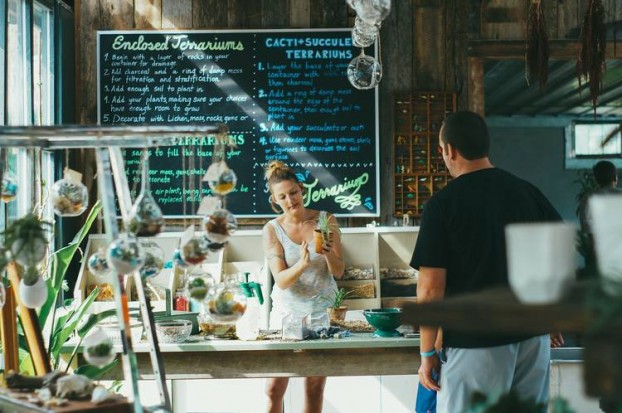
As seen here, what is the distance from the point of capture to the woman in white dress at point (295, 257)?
13.9 ft

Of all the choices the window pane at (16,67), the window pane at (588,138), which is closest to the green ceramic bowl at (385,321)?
the window pane at (16,67)

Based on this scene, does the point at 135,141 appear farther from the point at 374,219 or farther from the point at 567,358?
the point at 374,219

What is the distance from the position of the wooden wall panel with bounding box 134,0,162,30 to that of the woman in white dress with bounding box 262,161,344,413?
75.8 inches

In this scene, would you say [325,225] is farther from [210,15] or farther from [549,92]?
[549,92]

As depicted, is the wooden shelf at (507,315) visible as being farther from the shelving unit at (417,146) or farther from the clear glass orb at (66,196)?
the shelving unit at (417,146)

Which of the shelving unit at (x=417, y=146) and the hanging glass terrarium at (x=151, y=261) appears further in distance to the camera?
the shelving unit at (x=417, y=146)

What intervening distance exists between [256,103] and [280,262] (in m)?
1.72

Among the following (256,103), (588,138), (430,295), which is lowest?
(430,295)

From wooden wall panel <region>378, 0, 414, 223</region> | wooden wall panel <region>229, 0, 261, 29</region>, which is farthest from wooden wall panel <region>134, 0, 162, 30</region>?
wooden wall panel <region>378, 0, 414, 223</region>

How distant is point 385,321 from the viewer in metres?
4.10

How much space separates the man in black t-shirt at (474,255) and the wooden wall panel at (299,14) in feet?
9.48

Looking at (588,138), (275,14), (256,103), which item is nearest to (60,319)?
(256,103)

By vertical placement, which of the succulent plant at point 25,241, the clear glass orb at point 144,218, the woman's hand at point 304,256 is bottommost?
the woman's hand at point 304,256

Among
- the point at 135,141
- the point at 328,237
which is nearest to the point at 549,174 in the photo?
the point at 328,237
